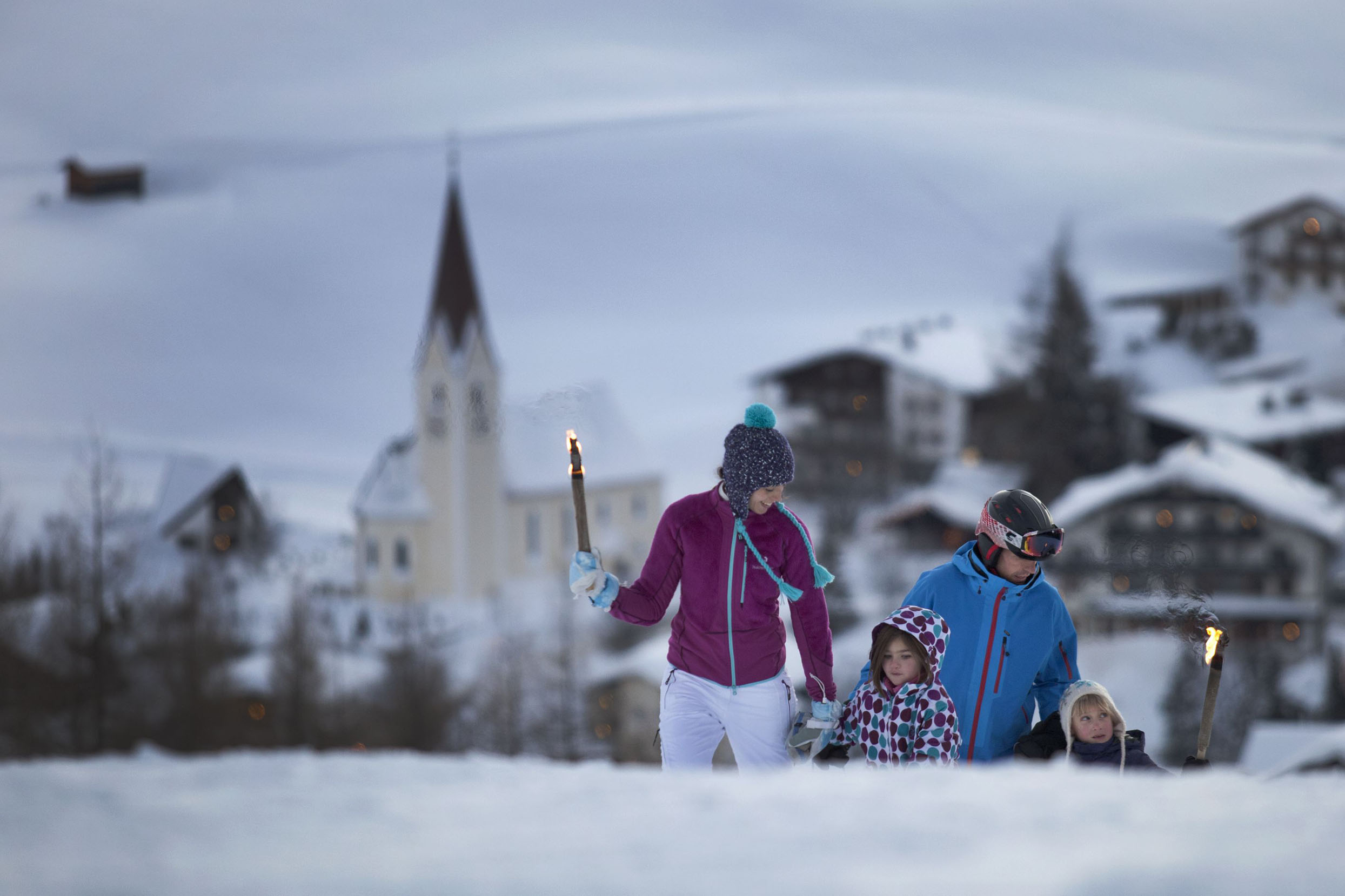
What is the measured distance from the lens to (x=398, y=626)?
167 ft

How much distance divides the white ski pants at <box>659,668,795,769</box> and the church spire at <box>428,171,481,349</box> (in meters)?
72.0

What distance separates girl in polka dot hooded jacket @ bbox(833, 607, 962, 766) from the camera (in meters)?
3.79

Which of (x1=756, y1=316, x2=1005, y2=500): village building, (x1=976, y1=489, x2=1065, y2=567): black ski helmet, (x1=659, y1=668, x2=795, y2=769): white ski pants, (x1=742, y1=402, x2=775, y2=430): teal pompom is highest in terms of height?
(x1=756, y1=316, x2=1005, y2=500): village building

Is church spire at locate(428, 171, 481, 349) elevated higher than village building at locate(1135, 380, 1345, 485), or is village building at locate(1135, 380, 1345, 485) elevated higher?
church spire at locate(428, 171, 481, 349)

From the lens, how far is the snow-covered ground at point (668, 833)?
2451mm

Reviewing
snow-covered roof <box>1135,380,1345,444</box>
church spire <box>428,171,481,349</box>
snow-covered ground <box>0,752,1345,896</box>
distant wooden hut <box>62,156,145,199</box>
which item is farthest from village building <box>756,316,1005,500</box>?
distant wooden hut <box>62,156,145,199</box>

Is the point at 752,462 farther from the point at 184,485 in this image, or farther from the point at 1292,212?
the point at 1292,212

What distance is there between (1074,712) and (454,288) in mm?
76524

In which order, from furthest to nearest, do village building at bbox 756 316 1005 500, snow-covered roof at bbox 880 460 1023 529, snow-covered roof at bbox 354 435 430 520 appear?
snow-covered roof at bbox 354 435 430 520 < village building at bbox 756 316 1005 500 < snow-covered roof at bbox 880 460 1023 529

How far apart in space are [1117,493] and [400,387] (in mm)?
61072

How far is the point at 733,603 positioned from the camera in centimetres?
411

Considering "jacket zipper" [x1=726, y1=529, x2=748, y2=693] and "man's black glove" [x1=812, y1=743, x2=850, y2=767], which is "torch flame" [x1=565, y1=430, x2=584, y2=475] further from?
"man's black glove" [x1=812, y1=743, x2=850, y2=767]

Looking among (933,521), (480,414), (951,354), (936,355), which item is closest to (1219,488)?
(933,521)

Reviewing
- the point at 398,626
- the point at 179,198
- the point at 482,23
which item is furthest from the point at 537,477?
the point at 482,23
